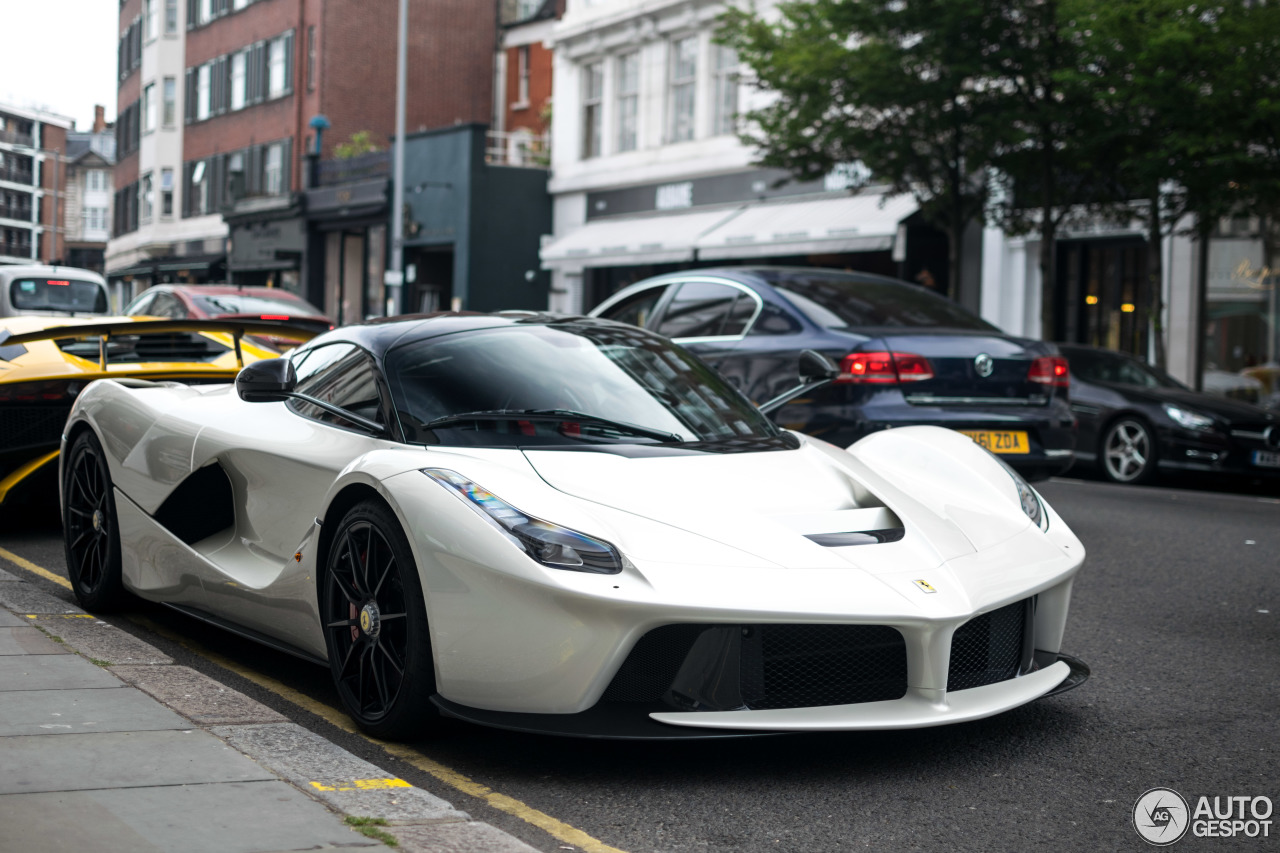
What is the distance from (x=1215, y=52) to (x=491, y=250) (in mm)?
23140

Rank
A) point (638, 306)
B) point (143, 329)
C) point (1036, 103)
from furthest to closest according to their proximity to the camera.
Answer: point (1036, 103), point (638, 306), point (143, 329)

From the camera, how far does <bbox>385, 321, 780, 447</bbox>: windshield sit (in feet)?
14.7

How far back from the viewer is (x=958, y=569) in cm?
395

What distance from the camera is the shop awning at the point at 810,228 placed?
2389cm

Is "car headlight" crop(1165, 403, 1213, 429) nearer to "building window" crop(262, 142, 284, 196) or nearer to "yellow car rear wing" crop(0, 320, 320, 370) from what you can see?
"yellow car rear wing" crop(0, 320, 320, 370)

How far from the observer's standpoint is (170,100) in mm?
54781

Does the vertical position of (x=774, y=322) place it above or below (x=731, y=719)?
above

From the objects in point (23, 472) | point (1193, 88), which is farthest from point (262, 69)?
point (23, 472)

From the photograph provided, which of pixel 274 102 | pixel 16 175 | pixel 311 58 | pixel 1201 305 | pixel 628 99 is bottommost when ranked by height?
pixel 1201 305

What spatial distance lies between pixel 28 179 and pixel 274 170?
95.3 meters

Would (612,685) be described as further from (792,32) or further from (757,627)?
(792,32)

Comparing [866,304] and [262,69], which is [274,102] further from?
[866,304]

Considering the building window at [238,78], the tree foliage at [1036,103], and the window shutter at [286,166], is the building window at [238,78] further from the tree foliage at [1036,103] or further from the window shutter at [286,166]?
the tree foliage at [1036,103]

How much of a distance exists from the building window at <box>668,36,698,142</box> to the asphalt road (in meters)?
26.2
